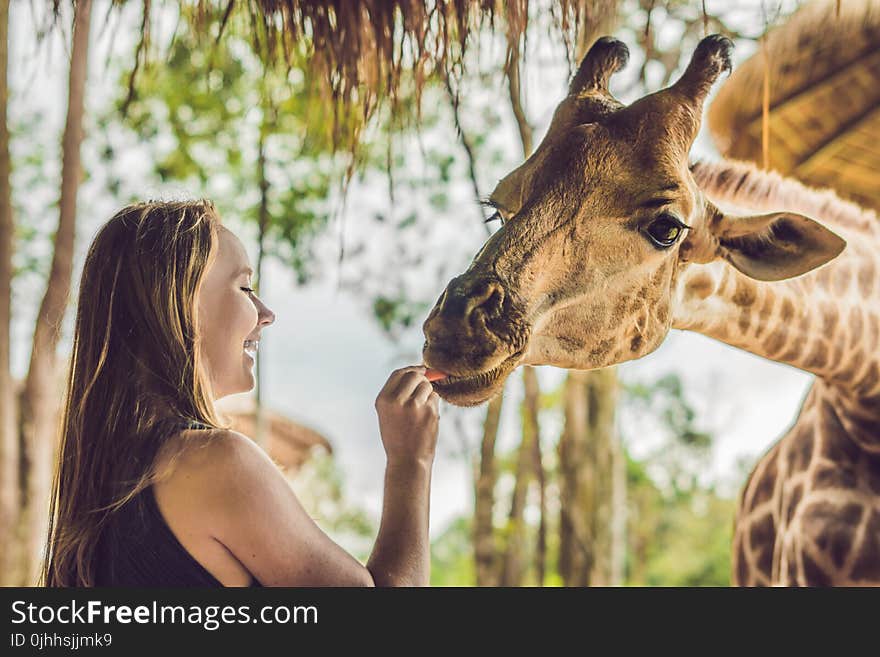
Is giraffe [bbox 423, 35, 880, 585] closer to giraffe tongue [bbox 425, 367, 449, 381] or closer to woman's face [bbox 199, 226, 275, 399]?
giraffe tongue [bbox 425, 367, 449, 381]

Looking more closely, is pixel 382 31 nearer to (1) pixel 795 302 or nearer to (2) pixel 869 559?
(1) pixel 795 302

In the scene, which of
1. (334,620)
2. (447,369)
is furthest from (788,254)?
(334,620)

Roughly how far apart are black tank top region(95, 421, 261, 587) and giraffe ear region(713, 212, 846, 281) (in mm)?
1424

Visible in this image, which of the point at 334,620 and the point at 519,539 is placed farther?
the point at 519,539

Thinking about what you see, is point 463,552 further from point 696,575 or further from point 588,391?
point 588,391

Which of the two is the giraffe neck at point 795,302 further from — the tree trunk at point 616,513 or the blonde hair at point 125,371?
the tree trunk at point 616,513

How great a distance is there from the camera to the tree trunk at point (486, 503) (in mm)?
7926

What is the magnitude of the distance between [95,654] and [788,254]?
5.63 feet

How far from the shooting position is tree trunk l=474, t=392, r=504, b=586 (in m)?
7.93

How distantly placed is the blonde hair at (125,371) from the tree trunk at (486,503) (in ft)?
20.4

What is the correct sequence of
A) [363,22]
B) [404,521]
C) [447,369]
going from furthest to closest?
A: [363,22], [447,369], [404,521]

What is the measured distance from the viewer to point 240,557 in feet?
4.93

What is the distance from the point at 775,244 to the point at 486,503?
5931 mm

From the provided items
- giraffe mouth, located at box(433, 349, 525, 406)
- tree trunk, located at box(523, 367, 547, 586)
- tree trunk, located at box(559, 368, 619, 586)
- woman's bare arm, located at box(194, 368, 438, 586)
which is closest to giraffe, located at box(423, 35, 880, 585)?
giraffe mouth, located at box(433, 349, 525, 406)
